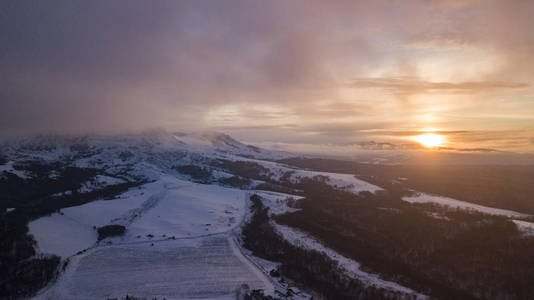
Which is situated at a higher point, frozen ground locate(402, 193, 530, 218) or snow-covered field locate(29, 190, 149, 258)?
frozen ground locate(402, 193, 530, 218)

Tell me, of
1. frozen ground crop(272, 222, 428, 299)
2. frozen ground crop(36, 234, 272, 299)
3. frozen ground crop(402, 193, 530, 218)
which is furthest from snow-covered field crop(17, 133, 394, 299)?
frozen ground crop(402, 193, 530, 218)

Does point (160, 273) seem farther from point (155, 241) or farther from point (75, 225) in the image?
point (75, 225)

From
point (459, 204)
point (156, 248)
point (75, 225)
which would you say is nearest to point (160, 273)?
point (156, 248)

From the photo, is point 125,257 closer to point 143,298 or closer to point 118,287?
point 118,287

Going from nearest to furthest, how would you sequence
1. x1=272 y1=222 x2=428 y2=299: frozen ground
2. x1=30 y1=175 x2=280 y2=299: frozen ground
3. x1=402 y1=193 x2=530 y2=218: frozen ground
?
x1=30 y1=175 x2=280 y2=299: frozen ground → x1=272 y1=222 x2=428 y2=299: frozen ground → x1=402 y1=193 x2=530 y2=218: frozen ground

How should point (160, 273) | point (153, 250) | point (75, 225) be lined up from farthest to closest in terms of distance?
point (75, 225) → point (153, 250) → point (160, 273)

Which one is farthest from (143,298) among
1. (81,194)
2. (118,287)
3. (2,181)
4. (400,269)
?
(2,181)

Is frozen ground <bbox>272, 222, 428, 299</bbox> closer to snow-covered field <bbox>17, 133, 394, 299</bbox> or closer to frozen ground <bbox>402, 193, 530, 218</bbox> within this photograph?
snow-covered field <bbox>17, 133, 394, 299</bbox>
